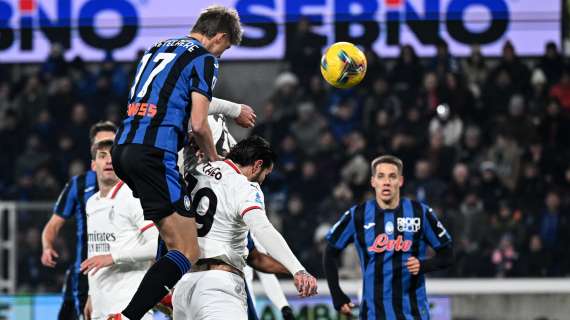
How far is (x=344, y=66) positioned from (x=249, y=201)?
1352 millimetres

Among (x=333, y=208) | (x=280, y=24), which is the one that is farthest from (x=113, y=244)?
(x=280, y=24)

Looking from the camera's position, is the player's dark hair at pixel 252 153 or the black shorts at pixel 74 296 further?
the black shorts at pixel 74 296

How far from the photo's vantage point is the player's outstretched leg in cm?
529

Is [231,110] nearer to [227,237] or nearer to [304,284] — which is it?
[227,237]

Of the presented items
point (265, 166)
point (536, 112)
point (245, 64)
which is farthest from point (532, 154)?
point (265, 166)

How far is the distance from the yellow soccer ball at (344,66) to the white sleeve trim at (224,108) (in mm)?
680

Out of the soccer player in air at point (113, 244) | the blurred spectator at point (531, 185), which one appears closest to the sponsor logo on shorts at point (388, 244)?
the soccer player in air at point (113, 244)

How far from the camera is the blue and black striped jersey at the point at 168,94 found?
5.61m

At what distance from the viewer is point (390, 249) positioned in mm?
7352

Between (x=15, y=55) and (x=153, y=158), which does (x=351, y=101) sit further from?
(x=153, y=158)

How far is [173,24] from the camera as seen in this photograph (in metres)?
15.0

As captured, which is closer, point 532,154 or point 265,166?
point 265,166

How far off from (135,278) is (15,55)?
29.5ft

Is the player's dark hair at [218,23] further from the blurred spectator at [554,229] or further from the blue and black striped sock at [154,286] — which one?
the blurred spectator at [554,229]
